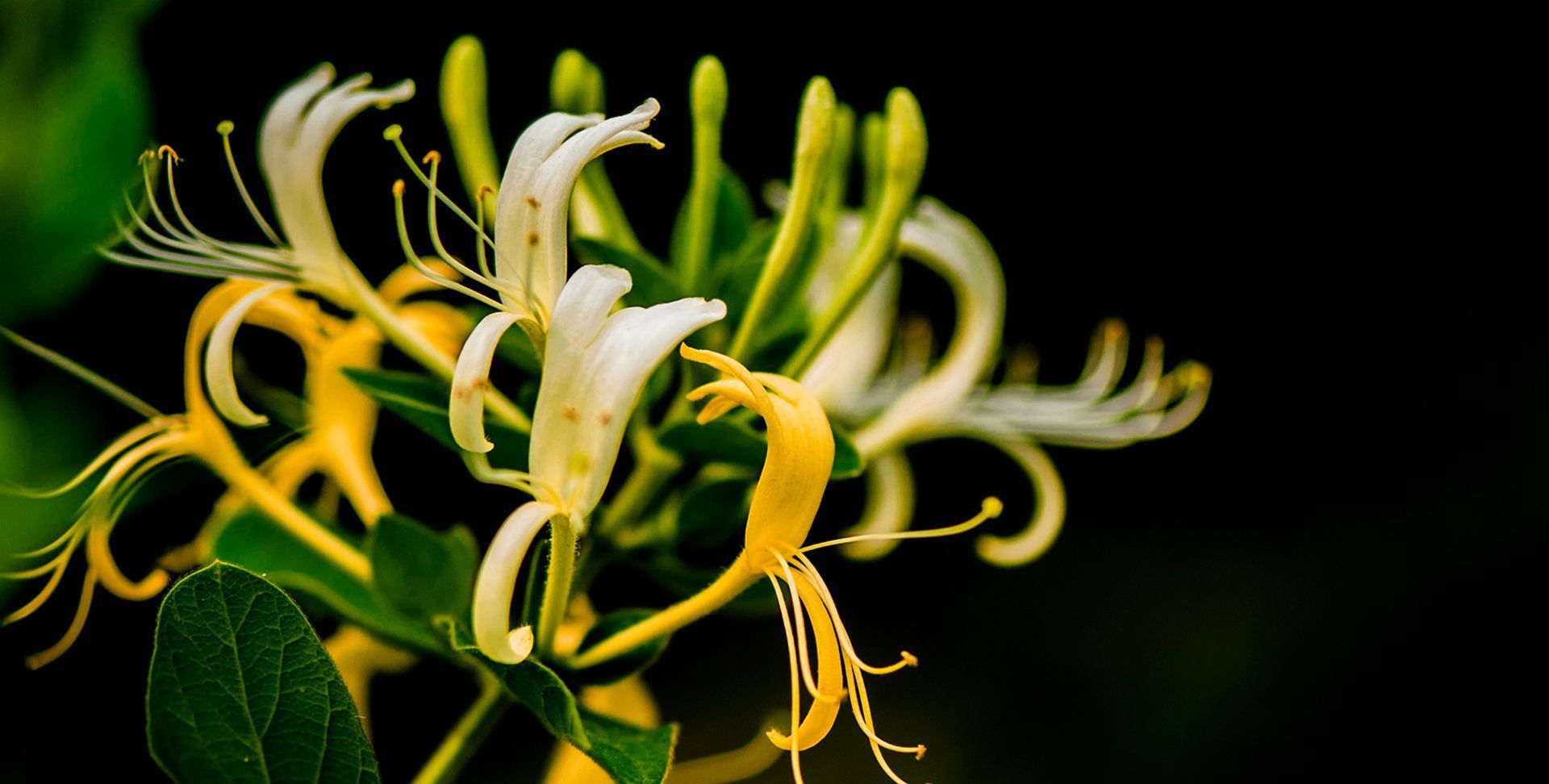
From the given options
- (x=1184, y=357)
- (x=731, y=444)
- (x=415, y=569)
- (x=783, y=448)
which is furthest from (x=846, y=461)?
(x=1184, y=357)

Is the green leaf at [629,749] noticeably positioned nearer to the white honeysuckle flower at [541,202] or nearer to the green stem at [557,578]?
the green stem at [557,578]

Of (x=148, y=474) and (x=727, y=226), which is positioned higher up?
(x=727, y=226)

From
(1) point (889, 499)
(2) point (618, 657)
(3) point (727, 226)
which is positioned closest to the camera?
(2) point (618, 657)

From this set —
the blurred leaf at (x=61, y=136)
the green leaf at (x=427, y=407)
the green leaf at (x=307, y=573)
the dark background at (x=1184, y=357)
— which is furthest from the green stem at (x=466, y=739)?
the dark background at (x=1184, y=357)

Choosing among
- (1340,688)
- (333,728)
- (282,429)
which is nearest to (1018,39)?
(1340,688)

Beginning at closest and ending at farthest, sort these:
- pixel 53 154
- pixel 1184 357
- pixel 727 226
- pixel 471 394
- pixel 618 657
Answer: pixel 471 394, pixel 53 154, pixel 618 657, pixel 727 226, pixel 1184 357

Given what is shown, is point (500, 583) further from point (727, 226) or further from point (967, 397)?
point (967, 397)
